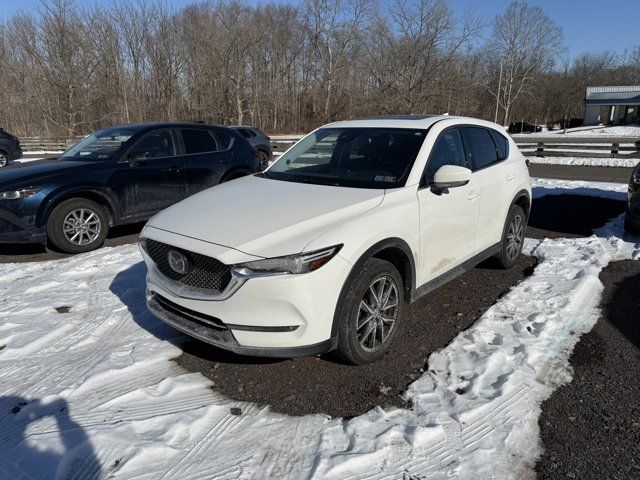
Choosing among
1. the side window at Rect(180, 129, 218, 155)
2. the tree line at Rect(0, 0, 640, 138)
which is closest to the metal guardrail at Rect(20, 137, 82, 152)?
the tree line at Rect(0, 0, 640, 138)

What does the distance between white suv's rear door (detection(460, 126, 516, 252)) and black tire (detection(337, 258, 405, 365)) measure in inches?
60.8

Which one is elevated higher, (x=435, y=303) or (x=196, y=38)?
(x=196, y=38)

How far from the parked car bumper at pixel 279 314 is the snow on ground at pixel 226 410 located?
17.3 inches

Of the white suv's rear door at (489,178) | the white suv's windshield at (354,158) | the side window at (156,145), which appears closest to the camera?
the white suv's windshield at (354,158)

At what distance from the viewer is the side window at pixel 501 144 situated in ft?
17.1

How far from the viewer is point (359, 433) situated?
9.07 feet

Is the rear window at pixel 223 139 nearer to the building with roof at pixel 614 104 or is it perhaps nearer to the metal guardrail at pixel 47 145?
the metal guardrail at pixel 47 145

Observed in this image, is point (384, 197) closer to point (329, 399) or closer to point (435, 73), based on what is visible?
point (329, 399)

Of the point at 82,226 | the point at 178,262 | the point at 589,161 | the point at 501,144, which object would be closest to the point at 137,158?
the point at 82,226

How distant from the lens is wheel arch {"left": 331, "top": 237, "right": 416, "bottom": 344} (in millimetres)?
3049

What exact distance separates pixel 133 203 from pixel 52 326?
3043mm

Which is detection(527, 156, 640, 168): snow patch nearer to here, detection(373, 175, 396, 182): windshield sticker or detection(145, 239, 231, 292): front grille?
detection(373, 175, 396, 182): windshield sticker

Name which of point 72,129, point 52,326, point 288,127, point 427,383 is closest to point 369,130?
point 427,383

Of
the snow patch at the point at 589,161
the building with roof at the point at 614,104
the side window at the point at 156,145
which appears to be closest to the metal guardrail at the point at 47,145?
the side window at the point at 156,145
